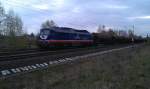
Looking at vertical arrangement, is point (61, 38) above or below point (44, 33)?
below

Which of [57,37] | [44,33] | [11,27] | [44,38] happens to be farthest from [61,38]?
[11,27]

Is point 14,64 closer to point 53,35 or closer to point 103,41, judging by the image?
point 53,35

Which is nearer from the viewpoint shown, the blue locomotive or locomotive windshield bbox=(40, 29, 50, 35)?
the blue locomotive

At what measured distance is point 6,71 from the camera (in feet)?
51.5

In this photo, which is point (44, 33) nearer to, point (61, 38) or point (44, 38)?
point (44, 38)

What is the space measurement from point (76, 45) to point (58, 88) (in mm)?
32161

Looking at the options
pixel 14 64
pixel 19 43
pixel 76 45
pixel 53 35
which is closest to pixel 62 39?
pixel 53 35

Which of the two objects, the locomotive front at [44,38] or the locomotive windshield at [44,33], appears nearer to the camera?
the locomotive front at [44,38]

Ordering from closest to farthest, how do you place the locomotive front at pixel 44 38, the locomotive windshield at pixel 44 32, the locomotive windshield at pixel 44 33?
1. the locomotive front at pixel 44 38
2. the locomotive windshield at pixel 44 33
3. the locomotive windshield at pixel 44 32

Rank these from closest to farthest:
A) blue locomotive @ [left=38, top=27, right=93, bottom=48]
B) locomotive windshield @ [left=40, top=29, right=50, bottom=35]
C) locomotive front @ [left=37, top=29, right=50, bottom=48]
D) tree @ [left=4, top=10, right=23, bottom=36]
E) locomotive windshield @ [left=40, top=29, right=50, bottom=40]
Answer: locomotive front @ [left=37, top=29, right=50, bottom=48]
blue locomotive @ [left=38, top=27, right=93, bottom=48]
locomotive windshield @ [left=40, top=29, right=50, bottom=40]
locomotive windshield @ [left=40, top=29, right=50, bottom=35]
tree @ [left=4, top=10, right=23, bottom=36]

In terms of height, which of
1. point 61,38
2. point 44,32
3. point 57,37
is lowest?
point 61,38

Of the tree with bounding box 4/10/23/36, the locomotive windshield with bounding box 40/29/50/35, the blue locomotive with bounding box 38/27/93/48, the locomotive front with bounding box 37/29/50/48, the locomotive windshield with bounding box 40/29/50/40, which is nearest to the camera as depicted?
the locomotive front with bounding box 37/29/50/48

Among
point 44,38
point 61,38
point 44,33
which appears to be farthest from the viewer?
point 61,38

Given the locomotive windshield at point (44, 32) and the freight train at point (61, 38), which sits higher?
the locomotive windshield at point (44, 32)
